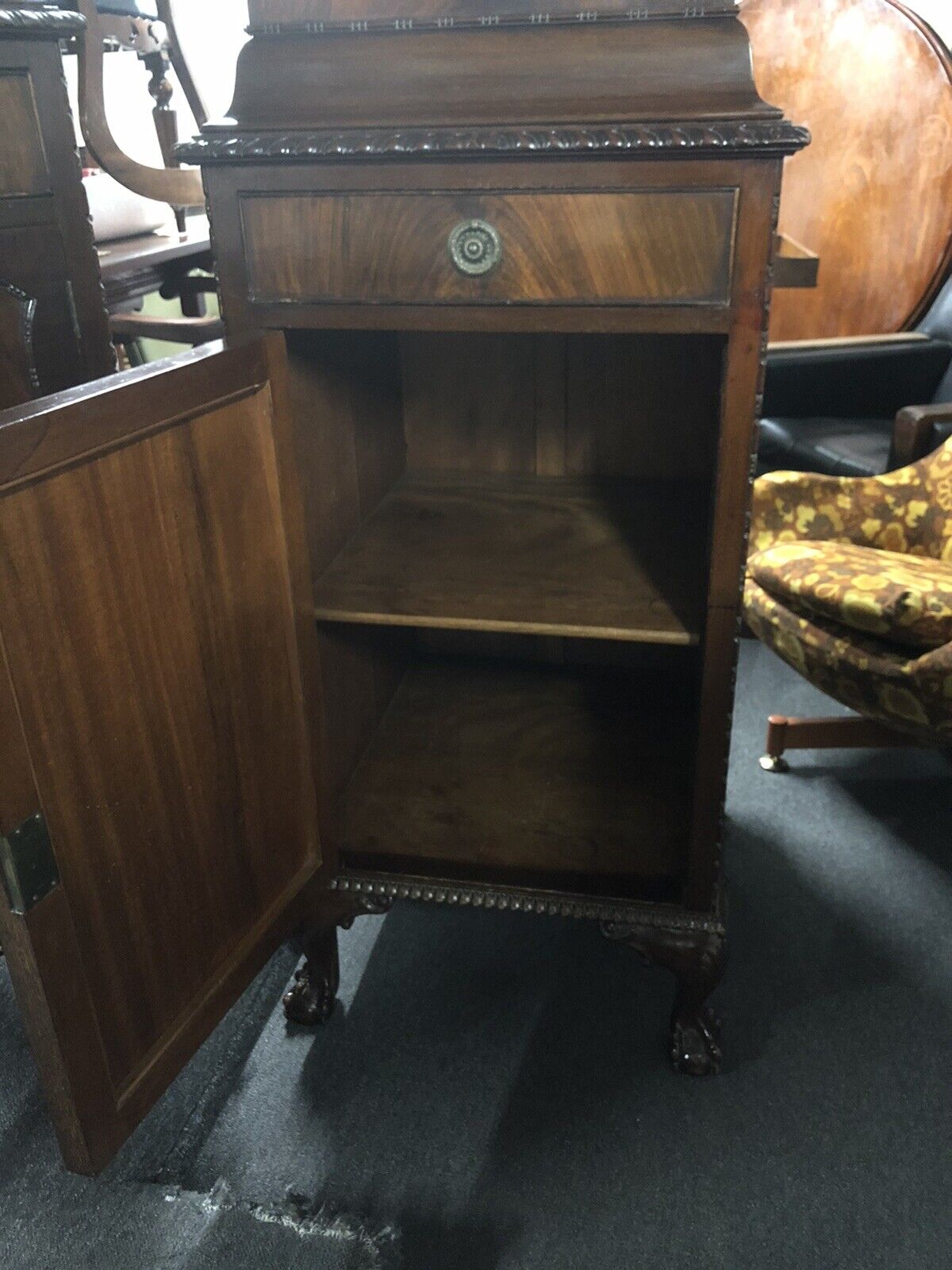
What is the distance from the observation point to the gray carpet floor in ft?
3.22

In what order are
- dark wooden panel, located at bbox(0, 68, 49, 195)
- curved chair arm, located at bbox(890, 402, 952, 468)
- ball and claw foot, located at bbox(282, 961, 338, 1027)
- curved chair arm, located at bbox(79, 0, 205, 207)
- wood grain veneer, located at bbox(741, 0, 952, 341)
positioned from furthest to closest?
wood grain veneer, located at bbox(741, 0, 952, 341) < curved chair arm, located at bbox(890, 402, 952, 468) < curved chair arm, located at bbox(79, 0, 205, 207) < ball and claw foot, located at bbox(282, 961, 338, 1027) < dark wooden panel, located at bbox(0, 68, 49, 195)

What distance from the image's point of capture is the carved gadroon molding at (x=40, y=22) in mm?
1041

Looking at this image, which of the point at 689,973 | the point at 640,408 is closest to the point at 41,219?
the point at 640,408

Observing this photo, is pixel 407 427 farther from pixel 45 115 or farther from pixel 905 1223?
pixel 905 1223

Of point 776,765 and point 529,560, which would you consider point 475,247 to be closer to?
point 529,560

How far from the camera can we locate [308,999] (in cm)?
123

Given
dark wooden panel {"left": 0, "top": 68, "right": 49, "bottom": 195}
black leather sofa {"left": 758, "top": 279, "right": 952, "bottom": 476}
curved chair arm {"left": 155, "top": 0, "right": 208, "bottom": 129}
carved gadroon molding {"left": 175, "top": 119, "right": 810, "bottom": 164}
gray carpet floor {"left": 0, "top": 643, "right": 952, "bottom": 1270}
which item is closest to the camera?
carved gadroon molding {"left": 175, "top": 119, "right": 810, "bottom": 164}

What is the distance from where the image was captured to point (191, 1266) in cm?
95

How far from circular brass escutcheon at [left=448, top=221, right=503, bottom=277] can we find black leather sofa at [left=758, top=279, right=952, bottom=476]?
131cm

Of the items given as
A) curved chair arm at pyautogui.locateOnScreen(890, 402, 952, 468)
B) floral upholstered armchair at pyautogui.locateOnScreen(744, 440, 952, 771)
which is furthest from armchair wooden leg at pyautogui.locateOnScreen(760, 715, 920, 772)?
curved chair arm at pyautogui.locateOnScreen(890, 402, 952, 468)

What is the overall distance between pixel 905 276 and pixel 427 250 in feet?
6.43

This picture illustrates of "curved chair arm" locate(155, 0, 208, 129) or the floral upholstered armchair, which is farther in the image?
"curved chair arm" locate(155, 0, 208, 129)

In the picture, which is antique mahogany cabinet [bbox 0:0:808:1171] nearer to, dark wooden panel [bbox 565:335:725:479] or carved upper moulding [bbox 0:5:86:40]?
dark wooden panel [bbox 565:335:725:479]

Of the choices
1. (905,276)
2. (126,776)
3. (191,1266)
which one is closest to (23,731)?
(126,776)
